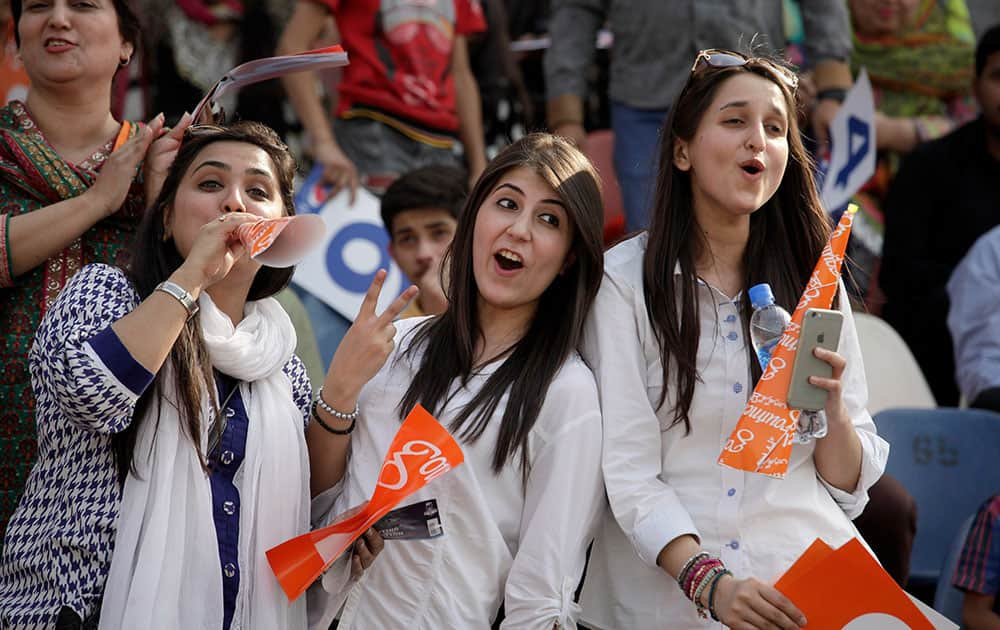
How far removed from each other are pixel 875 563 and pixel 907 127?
146 inches

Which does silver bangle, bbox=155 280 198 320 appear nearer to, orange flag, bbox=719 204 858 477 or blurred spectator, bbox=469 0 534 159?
orange flag, bbox=719 204 858 477

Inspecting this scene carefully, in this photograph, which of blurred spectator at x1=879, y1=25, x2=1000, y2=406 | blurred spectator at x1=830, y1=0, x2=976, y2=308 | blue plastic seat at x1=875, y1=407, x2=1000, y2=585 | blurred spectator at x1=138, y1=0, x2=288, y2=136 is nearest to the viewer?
blue plastic seat at x1=875, y1=407, x2=1000, y2=585

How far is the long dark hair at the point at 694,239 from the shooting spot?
9.95 feet

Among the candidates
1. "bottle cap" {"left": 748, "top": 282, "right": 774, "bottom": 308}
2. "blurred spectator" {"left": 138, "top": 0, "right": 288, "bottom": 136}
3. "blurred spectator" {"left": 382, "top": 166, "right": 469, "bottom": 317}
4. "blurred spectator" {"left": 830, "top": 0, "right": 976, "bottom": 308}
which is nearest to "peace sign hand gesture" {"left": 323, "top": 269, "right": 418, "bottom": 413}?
"bottle cap" {"left": 748, "top": 282, "right": 774, "bottom": 308}

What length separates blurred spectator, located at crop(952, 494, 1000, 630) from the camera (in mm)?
3619

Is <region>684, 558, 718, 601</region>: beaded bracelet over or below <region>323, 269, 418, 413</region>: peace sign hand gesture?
below

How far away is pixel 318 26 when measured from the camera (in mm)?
5172

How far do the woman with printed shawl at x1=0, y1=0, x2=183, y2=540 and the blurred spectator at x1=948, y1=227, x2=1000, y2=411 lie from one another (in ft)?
10.3

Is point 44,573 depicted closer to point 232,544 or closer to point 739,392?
point 232,544

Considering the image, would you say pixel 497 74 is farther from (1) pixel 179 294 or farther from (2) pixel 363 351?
(1) pixel 179 294

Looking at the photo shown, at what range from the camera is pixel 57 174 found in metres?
3.30

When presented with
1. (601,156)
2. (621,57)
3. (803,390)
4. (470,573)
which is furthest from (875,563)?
(601,156)

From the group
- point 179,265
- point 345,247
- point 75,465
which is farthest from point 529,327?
point 345,247

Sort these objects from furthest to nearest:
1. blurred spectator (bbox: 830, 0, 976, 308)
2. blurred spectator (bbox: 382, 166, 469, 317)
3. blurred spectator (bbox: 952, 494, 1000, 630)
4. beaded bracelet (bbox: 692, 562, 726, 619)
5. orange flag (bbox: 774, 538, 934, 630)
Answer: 1. blurred spectator (bbox: 830, 0, 976, 308)
2. blurred spectator (bbox: 382, 166, 469, 317)
3. blurred spectator (bbox: 952, 494, 1000, 630)
4. beaded bracelet (bbox: 692, 562, 726, 619)
5. orange flag (bbox: 774, 538, 934, 630)
